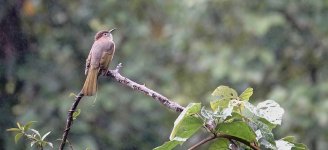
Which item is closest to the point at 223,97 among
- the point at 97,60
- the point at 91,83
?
the point at 91,83

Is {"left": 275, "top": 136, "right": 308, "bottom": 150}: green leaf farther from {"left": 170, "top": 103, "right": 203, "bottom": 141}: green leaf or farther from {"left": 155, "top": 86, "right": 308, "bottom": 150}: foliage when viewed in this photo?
{"left": 170, "top": 103, "right": 203, "bottom": 141}: green leaf

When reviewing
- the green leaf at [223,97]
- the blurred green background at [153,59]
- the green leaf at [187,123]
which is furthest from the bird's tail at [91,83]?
the blurred green background at [153,59]

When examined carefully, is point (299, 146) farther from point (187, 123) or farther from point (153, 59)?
point (153, 59)

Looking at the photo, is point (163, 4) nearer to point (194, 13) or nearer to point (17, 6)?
point (194, 13)

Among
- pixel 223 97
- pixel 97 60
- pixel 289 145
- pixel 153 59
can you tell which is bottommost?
pixel 289 145

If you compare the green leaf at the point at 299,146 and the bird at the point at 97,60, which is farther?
the bird at the point at 97,60

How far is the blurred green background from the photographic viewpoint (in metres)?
5.68

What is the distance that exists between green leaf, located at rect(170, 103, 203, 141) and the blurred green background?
3.78 m

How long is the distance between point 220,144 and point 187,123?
10 centimetres

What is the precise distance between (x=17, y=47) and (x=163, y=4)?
232cm

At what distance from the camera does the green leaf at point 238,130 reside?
1253 mm

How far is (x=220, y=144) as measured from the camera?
1319 mm

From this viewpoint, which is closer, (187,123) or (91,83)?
A: (187,123)

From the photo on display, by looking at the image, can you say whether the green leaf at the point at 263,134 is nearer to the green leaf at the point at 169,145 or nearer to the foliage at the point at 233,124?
the foliage at the point at 233,124
